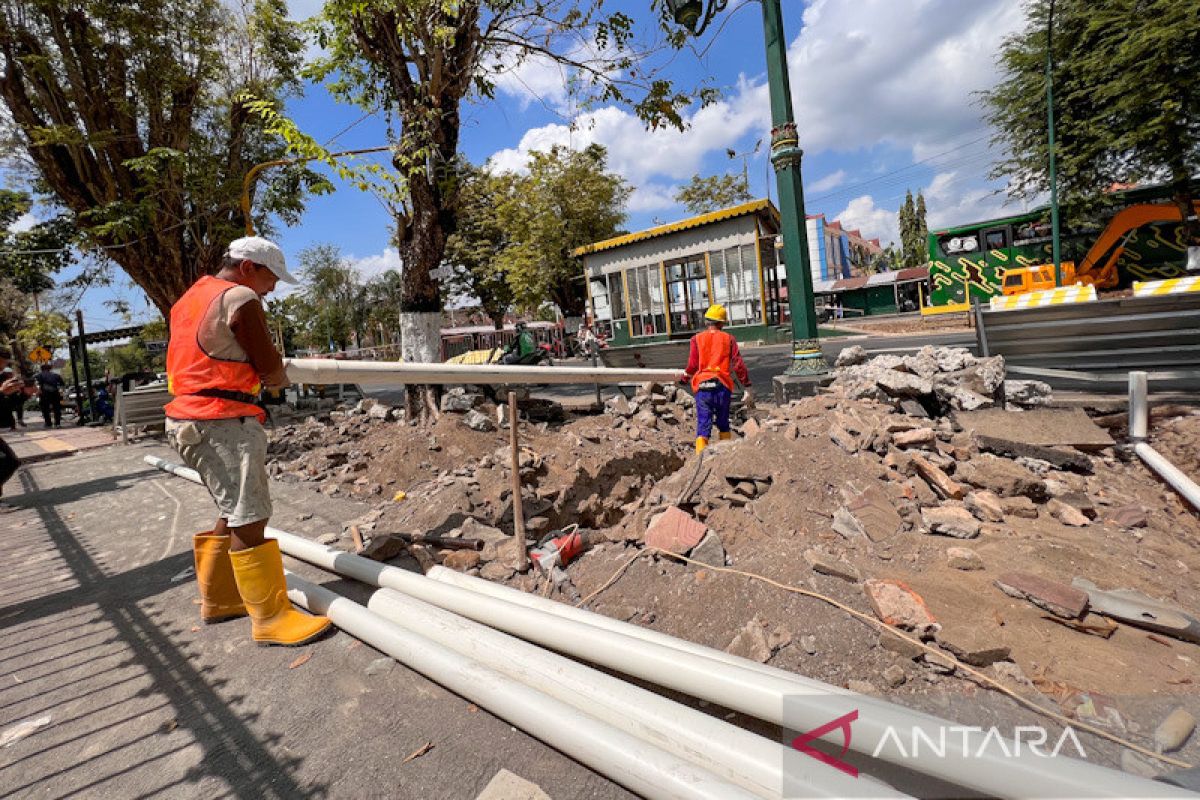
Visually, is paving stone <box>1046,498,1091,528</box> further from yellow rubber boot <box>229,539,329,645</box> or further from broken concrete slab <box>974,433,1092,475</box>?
yellow rubber boot <box>229,539,329,645</box>

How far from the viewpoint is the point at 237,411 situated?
245 cm

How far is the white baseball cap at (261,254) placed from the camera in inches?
100

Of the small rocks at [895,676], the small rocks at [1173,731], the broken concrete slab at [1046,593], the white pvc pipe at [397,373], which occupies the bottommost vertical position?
the small rocks at [1173,731]

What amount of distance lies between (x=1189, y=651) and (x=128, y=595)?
17.1 ft

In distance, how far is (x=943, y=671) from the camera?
1.88 metres

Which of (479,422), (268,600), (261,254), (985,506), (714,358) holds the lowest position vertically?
(985,506)

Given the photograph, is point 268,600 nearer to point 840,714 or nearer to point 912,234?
point 840,714

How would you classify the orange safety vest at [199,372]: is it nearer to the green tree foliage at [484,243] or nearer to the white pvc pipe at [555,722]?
the white pvc pipe at [555,722]

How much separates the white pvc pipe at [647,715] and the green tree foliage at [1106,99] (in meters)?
18.9

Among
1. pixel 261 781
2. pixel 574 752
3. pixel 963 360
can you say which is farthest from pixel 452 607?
pixel 963 360

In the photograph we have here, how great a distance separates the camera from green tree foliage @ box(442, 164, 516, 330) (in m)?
24.3

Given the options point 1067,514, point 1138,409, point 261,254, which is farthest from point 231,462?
point 1138,409

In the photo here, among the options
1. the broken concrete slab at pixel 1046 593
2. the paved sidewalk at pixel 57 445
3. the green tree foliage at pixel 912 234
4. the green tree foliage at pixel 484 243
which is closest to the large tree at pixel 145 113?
the paved sidewalk at pixel 57 445

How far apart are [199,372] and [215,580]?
3.71ft
